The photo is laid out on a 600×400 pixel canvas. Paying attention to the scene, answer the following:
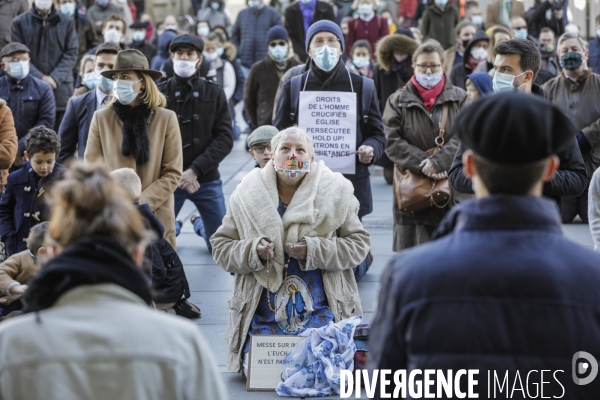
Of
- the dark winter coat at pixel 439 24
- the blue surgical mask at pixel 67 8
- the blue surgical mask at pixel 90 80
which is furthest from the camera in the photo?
the dark winter coat at pixel 439 24

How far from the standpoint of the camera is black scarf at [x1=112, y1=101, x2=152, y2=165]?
685 cm

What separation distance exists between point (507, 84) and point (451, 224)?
10.7 feet

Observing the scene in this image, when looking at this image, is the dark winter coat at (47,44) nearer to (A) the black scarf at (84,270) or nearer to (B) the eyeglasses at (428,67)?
(B) the eyeglasses at (428,67)

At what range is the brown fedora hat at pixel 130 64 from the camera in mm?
6996

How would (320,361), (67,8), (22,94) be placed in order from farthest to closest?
(67,8) → (22,94) → (320,361)

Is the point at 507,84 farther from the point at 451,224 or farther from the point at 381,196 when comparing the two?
the point at 381,196

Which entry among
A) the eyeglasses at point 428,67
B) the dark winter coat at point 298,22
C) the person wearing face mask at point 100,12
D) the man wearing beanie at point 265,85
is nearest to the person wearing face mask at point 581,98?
the eyeglasses at point 428,67

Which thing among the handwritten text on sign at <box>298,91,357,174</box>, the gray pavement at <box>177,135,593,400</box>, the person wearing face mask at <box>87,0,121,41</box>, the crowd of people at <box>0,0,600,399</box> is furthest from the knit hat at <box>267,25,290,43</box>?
the person wearing face mask at <box>87,0,121,41</box>

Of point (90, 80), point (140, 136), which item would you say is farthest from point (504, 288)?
point (90, 80)

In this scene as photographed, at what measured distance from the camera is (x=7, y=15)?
43.0ft

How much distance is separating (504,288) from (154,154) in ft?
15.9

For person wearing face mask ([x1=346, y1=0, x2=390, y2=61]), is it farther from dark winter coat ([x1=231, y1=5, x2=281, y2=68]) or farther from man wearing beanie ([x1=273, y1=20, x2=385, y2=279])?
man wearing beanie ([x1=273, y1=20, x2=385, y2=279])

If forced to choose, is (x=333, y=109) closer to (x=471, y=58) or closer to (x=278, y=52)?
(x=278, y=52)

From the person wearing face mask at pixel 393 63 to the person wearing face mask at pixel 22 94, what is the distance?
12.5ft
